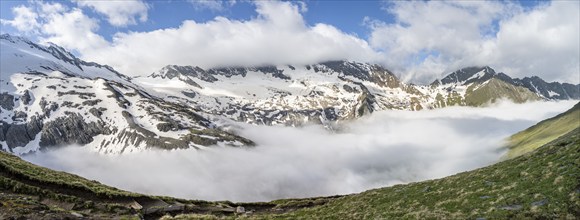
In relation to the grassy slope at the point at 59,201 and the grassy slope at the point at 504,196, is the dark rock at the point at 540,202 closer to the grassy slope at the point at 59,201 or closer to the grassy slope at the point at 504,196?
the grassy slope at the point at 504,196

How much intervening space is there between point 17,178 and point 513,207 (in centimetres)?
5625

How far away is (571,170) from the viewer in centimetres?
3353

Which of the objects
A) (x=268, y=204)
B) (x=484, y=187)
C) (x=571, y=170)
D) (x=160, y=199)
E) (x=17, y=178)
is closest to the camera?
(x=571, y=170)

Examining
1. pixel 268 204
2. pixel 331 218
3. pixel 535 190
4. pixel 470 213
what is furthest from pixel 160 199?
pixel 535 190

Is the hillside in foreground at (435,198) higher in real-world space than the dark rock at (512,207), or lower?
higher

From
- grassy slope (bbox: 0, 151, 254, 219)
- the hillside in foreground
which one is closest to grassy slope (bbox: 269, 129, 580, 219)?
the hillside in foreground

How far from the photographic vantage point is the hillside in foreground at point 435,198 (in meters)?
30.5

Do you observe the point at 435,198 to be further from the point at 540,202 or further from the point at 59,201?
the point at 59,201

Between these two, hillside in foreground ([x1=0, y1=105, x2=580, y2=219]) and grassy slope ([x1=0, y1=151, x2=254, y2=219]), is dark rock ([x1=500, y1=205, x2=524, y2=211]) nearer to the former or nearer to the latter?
hillside in foreground ([x1=0, y1=105, x2=580, y2=219])

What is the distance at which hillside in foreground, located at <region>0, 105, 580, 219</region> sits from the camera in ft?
100

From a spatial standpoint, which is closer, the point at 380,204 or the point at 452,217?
the point at 452,217

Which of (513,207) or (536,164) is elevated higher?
(536,164)

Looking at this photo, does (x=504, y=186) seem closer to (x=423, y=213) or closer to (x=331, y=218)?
(x=423, y=213)

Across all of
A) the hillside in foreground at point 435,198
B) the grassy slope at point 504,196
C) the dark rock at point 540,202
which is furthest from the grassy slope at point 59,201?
the dark rock at point 540,202
